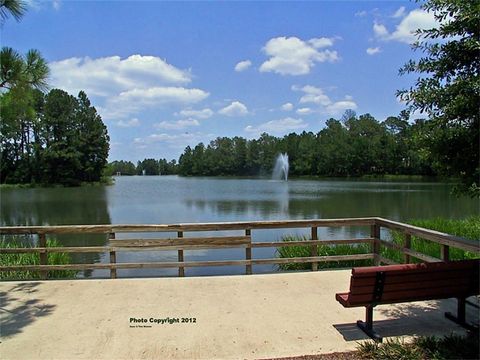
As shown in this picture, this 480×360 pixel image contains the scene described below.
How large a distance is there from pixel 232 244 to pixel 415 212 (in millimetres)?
19124

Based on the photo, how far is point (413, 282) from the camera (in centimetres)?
400

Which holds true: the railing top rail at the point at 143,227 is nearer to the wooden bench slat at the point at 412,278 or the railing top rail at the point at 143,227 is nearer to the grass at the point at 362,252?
the grass at the point at 362,252

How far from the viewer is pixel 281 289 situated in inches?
227

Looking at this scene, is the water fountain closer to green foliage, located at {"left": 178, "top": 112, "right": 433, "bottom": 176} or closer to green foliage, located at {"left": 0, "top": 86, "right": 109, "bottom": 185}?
green foliage, located at {"left": 178, "top": 112, "right": 433, "bottom": 176}

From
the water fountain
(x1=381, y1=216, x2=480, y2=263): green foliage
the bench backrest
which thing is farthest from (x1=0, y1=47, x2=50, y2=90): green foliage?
the water fountain

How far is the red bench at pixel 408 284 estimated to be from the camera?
3.89m

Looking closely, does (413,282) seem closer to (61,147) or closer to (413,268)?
(413,268)

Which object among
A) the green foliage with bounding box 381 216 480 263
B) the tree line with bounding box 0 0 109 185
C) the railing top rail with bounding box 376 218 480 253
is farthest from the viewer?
the tree line with bounding box 0 0 109 185

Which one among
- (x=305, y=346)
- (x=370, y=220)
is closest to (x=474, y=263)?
(x=305, y=346)

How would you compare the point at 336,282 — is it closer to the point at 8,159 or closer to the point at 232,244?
the point at 232,244

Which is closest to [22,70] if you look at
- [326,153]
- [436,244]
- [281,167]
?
→ [436,244]

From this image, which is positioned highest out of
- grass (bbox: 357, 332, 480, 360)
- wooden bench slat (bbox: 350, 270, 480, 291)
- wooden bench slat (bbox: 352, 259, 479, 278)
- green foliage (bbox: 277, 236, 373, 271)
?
wooden bench slat (bbox: 352, 259, 479, 278)

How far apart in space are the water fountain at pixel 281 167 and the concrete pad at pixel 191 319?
Result: 92441mm

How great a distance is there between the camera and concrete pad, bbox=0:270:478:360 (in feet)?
12.8
